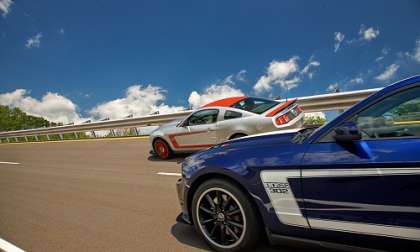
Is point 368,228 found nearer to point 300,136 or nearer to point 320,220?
point 320,220

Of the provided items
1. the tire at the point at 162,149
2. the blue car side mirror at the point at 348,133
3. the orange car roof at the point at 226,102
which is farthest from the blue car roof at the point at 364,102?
the tire at the point at 162,149

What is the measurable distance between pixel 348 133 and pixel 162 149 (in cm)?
693

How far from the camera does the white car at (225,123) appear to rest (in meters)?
6.76

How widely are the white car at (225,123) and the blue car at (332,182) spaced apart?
3693 millimetres

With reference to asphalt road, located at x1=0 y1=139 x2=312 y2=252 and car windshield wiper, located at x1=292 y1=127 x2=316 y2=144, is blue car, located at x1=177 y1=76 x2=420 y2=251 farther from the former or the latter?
asphalt road, located at x1=0 y1=139 x2=312 y2=252

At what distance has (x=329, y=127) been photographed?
99.4 inches

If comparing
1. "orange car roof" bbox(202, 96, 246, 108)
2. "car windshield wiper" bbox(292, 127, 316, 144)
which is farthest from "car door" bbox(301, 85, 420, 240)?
"orange car roof" bbox(202, 96, 246, 108)

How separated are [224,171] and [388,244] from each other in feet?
4.53

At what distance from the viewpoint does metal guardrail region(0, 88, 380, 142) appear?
382 inches

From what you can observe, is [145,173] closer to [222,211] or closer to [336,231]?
[222,211]

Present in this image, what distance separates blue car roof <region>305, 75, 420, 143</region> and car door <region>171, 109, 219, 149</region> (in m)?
5.06

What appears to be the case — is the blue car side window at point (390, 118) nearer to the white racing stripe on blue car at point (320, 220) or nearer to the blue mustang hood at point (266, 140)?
the white racing stripe on blue car at point (320, 220)


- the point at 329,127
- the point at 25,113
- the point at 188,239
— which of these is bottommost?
the point at 188,239

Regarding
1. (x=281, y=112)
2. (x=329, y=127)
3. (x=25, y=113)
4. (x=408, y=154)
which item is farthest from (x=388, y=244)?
(x=25, y=113)
